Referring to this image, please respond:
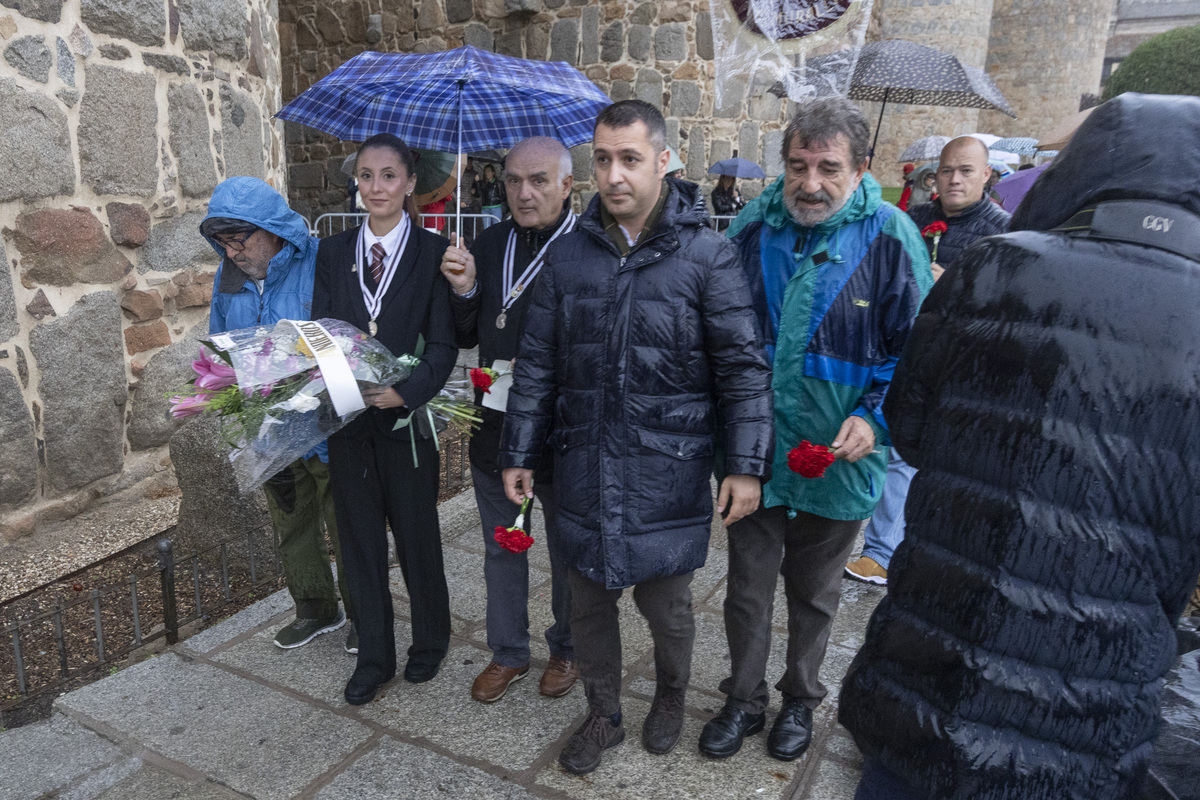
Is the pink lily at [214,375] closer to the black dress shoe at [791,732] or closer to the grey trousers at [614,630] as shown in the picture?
the grey trousers at [614,630]

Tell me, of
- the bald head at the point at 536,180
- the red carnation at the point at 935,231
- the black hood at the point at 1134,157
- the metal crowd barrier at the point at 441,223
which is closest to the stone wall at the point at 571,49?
the metal crowd barrier at the point at 441,223

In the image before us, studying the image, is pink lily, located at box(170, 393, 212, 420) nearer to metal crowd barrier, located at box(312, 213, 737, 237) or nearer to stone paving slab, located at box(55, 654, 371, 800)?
stone paving slab, located at box(55, 654, 371, 800)

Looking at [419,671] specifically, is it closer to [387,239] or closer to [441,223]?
[387,239]

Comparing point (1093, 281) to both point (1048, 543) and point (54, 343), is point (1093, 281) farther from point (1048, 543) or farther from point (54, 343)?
point (54, 343)

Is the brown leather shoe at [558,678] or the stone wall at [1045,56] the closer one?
the brown leather shoe at [558,678]

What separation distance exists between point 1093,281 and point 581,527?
148 cm

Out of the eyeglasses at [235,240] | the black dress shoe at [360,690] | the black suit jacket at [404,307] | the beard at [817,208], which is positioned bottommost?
the black dress shoe at [360,690]

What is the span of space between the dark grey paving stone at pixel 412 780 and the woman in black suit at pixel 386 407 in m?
0.37

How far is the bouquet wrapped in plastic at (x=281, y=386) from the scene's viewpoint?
103 inches

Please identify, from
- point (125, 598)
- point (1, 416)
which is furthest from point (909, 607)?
point (1, 416)

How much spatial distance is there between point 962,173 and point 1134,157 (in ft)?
10.4

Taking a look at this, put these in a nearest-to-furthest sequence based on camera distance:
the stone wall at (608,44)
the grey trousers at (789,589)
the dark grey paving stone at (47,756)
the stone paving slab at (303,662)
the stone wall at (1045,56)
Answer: the dark grey paving stone at (47,756) → the grey trousers at (789,589) → the stone paving slab at (303,662) → the stone wall at (608,44) → the stone wall at (1045,56)

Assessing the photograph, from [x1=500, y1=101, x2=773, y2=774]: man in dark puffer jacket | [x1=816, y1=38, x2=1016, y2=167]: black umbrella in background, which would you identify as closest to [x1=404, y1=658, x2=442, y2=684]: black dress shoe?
[x1=500, y1=101, x2=773, y2=774]: man in dark puffer jacket

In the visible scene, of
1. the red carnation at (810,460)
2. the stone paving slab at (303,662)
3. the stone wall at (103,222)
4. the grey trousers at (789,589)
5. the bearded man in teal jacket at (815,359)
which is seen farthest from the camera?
the stone wall at (103,222)
